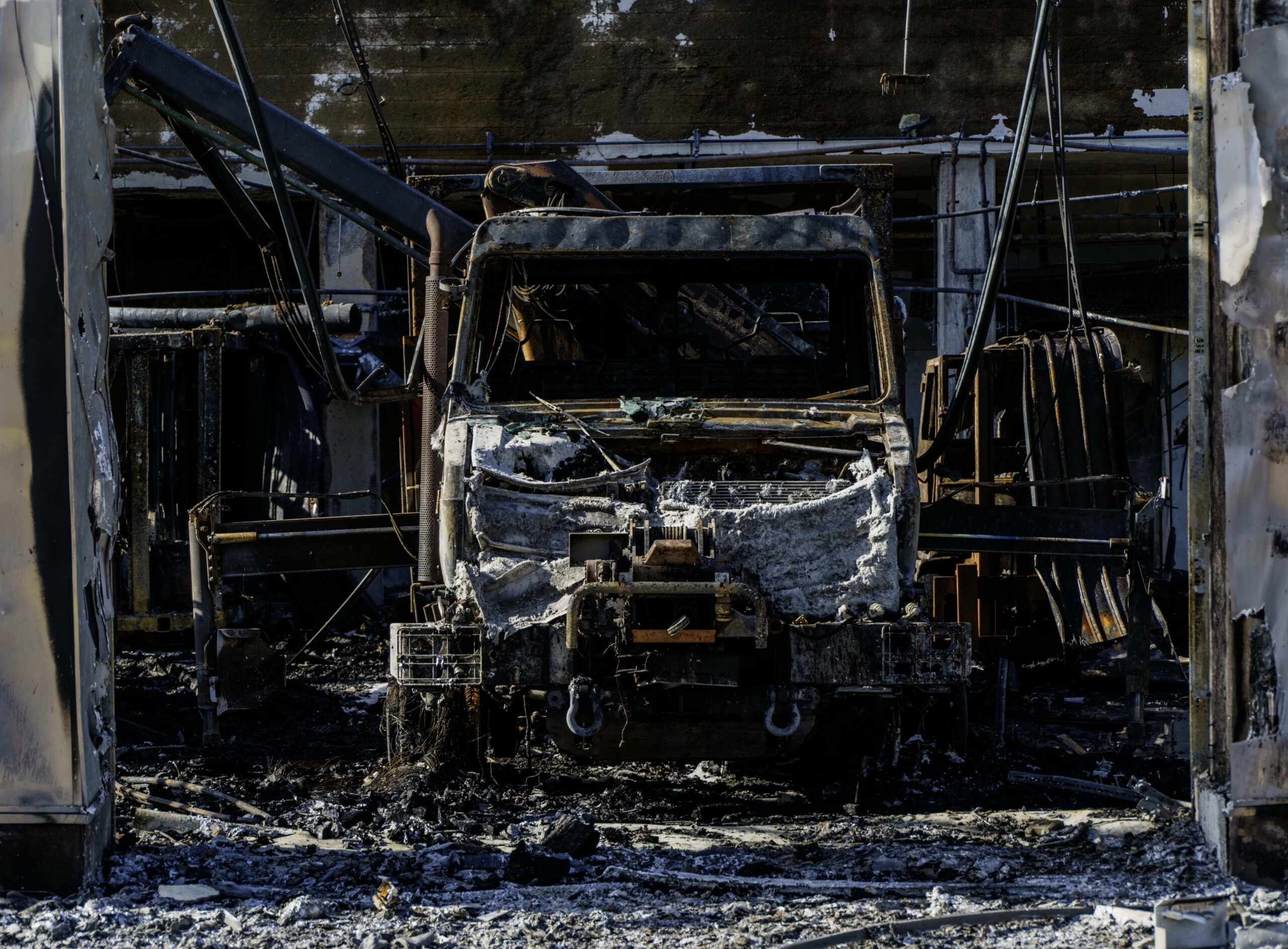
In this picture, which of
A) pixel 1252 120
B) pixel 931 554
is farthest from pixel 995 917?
pixel 931 554

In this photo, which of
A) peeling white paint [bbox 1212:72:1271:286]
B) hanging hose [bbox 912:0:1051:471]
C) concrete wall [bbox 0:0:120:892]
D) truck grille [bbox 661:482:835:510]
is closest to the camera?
concrete wall [bbox 0:0:120:892]

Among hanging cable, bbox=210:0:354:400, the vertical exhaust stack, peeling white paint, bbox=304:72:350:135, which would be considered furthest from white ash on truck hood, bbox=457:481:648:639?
peeling white paint, bbox=304:72:350:135

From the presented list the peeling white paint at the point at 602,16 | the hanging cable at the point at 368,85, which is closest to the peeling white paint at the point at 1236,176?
the hanging cable at the point at 368,85

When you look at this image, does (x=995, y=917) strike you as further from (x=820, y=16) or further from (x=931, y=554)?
(x=820, y=16)

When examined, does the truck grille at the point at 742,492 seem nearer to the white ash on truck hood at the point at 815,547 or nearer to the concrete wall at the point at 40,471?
the white ash on truck hood at the point at 815,547

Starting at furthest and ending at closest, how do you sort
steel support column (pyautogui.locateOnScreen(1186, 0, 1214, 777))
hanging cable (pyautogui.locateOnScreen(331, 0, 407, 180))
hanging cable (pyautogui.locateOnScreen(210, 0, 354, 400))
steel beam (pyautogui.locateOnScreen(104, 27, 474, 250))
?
hanging cable (pyautogui.locateOnScreen(331, 0, 407, 180)) → steel beam (pyautogui.locateOnScreen(104, 27, 474, 250)) → hanging cable (pyautogui.locateOnScreen(210, 0, 354, 400)) → steel support column (pyautogui.locateOnScreen(1186, 0, 1214, 777))

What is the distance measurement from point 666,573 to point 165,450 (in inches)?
273

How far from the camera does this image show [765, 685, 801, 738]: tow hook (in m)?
4.99

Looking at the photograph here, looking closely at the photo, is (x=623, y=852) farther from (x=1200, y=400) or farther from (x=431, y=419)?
(x=1200, y=400)

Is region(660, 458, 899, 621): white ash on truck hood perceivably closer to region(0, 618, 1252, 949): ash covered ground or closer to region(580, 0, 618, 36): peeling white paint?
region(0, 618, 1252, 949): ash covered ground

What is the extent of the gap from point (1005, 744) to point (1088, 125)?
8.13 metres

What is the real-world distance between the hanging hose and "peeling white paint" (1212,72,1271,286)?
1422 millimetres

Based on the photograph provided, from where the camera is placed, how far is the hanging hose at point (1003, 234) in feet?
18.9

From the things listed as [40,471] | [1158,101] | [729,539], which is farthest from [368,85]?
[40,471]
